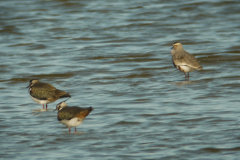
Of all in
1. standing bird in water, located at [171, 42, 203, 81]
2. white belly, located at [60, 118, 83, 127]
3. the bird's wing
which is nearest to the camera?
white belly, located at [60, 118, 83, 127]

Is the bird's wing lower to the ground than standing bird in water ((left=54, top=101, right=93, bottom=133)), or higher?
lower

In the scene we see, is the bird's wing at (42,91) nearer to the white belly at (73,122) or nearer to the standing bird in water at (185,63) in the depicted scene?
the white belly at (73,122)

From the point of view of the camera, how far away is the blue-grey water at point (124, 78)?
8078 millimetres

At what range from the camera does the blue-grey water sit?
808 cm

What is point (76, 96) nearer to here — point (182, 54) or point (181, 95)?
point (181, 95)

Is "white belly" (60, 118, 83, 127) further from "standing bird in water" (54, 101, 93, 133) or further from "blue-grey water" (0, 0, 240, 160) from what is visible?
"blue-grey water" (0, 0, 240, 160)

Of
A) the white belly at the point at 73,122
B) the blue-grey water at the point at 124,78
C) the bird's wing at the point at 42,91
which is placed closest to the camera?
the blue-grey water at the point at 124,78

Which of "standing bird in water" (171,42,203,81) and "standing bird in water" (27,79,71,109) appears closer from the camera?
"standing bird in water" (27,79,71,109)

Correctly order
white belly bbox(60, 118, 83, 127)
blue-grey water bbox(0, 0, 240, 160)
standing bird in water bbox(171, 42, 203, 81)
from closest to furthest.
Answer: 1. blue-grey water bbox(0, 0, 240, 160)
2. white belly bbox(60, 118, 83, 127)
3. standing bird in water bbox(171, 42, 203, 81)

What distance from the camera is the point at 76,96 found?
11.8m

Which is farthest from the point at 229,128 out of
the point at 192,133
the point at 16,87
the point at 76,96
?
the point at 16,87

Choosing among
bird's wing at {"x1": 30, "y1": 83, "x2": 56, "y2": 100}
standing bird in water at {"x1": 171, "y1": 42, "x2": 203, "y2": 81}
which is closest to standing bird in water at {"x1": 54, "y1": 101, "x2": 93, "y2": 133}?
bird's wing at {"x1": 30, "y1": 83, "x2": 56, "y2": 100}

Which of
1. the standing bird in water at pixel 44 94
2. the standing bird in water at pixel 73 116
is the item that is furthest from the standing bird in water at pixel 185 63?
the standing bird in water at pixel 73 116

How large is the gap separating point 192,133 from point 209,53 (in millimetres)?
9377
